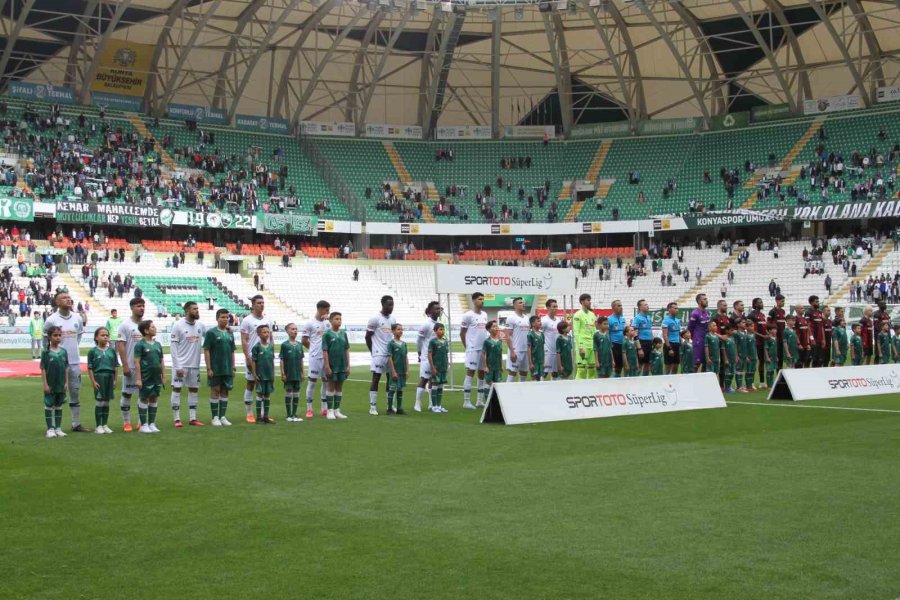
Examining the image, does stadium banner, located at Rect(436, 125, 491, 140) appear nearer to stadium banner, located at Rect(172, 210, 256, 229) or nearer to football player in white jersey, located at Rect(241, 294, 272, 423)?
stadium banner, located at Rect(172, 210, 256, 229)

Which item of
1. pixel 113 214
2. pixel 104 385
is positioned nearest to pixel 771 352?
pixel 104 385

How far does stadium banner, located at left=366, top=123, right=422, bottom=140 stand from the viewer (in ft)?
228

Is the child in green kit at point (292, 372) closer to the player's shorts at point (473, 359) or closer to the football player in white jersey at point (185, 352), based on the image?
the football player in white jersey at point (185, 352)

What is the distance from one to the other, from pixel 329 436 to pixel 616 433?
→ 382 cm

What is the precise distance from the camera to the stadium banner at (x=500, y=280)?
2066cm

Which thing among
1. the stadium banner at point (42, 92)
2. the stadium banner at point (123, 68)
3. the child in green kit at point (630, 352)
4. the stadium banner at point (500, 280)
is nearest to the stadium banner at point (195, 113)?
the stadium banner at point (123, 68)

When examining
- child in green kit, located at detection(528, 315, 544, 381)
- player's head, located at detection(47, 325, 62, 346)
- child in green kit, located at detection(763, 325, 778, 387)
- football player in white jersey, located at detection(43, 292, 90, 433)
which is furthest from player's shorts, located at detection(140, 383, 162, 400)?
child in green kit, located at detection(763, 325, 778, 387)

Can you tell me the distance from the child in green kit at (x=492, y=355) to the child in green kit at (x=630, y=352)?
3.36 metres

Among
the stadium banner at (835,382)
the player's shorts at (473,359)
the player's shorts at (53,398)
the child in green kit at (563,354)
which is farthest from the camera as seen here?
the child in green kit at (563,354)

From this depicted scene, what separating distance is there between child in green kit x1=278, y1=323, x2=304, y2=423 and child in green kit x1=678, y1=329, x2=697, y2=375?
8451mm

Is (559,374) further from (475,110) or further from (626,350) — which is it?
(475,110)

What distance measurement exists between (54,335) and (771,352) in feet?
48.3

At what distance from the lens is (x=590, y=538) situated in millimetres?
7719

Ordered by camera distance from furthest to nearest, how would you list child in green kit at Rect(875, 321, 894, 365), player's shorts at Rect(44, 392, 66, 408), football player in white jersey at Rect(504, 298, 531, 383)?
1. child in green kit at Rect(875, 321, 894, 365)
2. football player in white jersey at Rect(504, 298, 531, 383)
3. player's shorts at Rect(44, 392, 66, 408)
